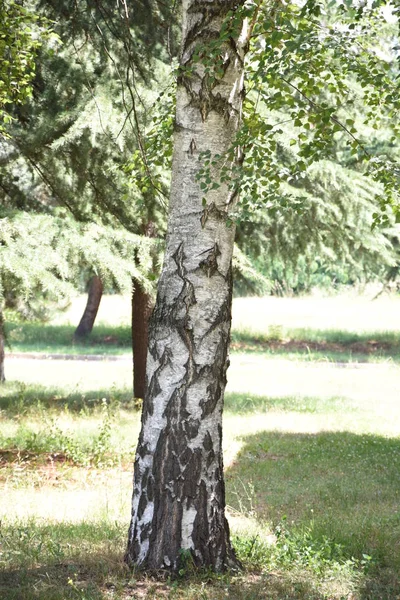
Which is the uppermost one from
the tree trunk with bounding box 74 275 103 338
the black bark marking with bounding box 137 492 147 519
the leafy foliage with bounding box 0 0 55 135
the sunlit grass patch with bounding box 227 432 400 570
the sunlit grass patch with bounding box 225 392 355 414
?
the leafy foliage with bounding box 0 0 55 135

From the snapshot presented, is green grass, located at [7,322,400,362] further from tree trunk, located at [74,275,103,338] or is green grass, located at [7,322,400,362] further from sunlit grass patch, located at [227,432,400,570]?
sunlit grass patch, located at [227,432,400,570]

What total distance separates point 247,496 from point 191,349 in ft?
11.2

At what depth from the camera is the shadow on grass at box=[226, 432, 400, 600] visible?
554cm

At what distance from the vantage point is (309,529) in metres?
6.28

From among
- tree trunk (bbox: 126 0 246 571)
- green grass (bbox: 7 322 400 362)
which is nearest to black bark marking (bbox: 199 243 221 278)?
tree trunk (bbox: 126 0 246 571)

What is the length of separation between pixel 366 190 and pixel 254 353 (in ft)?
44.0

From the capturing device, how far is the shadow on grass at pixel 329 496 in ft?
18.2

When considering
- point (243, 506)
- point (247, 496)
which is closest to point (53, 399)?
point (247, 496)

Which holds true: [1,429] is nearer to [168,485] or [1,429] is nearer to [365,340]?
[168,485]

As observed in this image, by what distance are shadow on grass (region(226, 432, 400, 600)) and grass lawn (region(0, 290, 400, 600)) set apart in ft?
0.05

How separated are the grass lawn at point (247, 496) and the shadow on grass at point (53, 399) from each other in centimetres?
6

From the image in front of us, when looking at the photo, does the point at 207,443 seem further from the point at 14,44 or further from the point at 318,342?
the point at 318,342

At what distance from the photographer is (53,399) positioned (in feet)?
48.6

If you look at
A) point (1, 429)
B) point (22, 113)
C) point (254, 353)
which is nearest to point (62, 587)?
point (1, 429)
